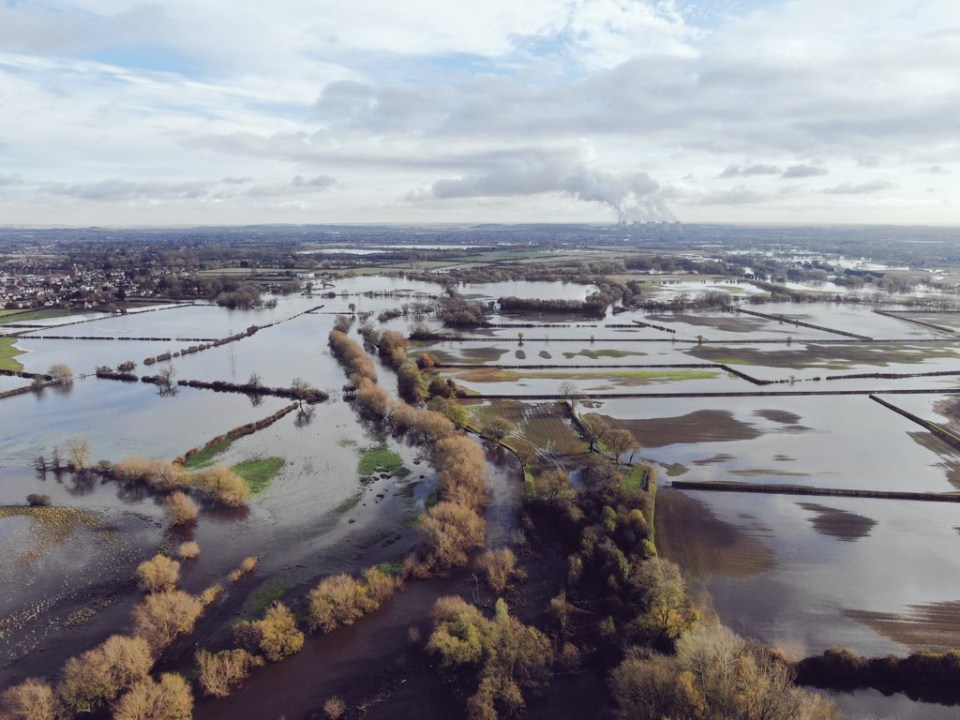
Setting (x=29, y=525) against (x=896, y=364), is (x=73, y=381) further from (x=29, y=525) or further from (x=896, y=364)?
(x=896, y=364)

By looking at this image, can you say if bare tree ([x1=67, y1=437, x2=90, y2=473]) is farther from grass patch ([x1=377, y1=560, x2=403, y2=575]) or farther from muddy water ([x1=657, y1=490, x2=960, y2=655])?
muddy water ([x1=657, y1=490, x2=960, y2=655])

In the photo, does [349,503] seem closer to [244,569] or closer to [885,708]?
[244,569]

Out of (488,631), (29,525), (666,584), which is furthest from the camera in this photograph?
(29,525)

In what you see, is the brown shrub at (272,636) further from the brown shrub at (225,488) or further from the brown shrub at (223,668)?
the brown shrub at (225,488)

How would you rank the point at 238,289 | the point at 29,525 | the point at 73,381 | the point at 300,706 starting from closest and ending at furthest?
the point at 300,706, the point at 29,525, the point at 73,381, the point at 238,289

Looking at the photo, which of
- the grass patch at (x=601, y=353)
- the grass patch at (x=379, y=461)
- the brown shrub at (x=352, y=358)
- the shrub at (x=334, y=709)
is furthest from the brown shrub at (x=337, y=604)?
the grass patch at (x=601, y=353)

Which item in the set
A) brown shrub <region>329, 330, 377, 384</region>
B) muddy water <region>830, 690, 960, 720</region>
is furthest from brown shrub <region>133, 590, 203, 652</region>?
brown shrub <region>329, 330, 377, 384</region>

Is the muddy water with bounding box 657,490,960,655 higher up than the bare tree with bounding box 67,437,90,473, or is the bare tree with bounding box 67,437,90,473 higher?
the bare tree with bounding box 67,437,90,473

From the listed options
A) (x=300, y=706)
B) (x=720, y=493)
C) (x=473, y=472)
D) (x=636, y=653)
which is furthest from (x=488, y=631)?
(x=720, y=493)
